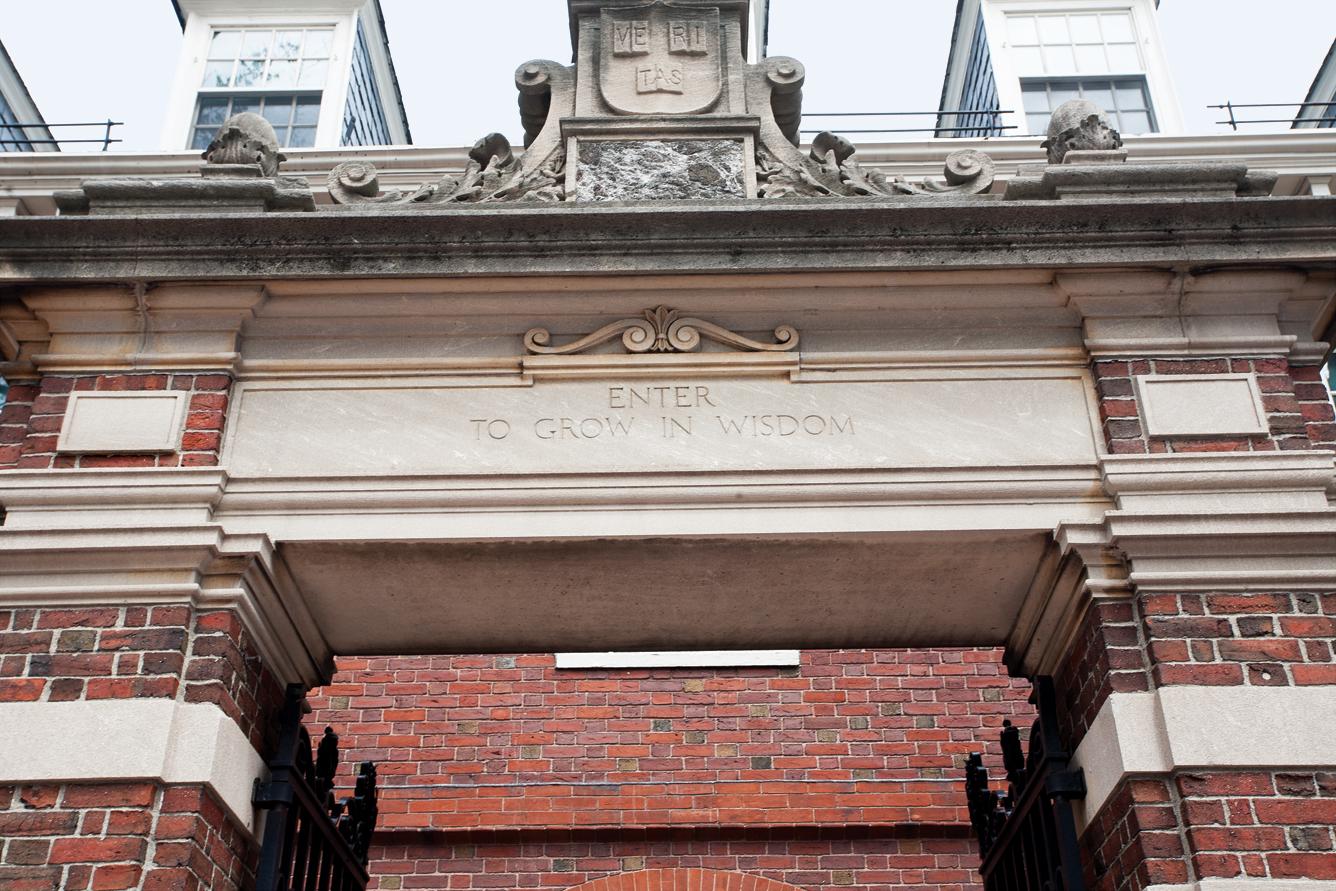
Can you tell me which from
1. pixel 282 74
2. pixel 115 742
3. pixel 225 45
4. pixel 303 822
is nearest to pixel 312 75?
pixel 282 74

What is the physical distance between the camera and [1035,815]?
4797 mm

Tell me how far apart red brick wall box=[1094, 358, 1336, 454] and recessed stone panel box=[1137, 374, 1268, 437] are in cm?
3

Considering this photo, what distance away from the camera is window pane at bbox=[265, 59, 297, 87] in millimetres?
11258

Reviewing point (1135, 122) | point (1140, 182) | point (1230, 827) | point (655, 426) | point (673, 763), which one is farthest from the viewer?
point (1135, 122)

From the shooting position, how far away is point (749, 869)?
314 inches

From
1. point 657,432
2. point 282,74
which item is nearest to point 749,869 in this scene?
point 657,432

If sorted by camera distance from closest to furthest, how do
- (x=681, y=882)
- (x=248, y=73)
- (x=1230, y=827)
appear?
(x=1230, y=827)
(x=681, y=882)
(x=248, y=73)

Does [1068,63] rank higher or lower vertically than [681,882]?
higher

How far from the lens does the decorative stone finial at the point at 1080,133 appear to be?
524 centimetres

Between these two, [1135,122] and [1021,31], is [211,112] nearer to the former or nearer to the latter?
[1021,31]

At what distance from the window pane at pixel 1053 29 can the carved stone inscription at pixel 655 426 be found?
25.1 feet

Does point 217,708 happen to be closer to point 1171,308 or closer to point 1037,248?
point 1037,248

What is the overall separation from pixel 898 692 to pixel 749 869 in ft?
5.00

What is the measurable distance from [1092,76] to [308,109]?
266 inches
